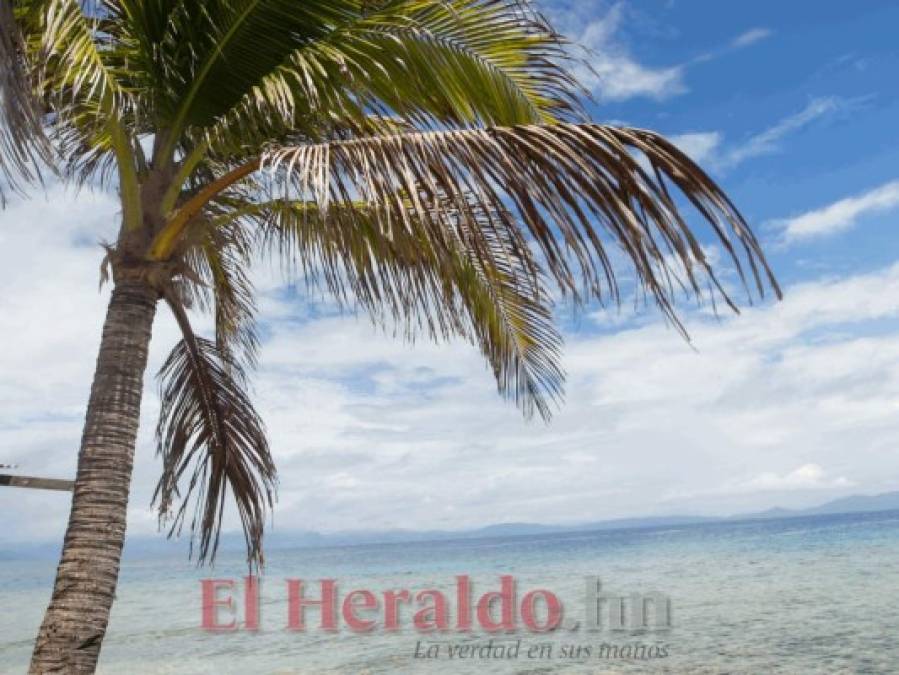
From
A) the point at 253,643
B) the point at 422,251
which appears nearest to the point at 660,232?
the point at 422,251

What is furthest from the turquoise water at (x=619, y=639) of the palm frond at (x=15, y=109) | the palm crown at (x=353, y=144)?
the palm frond at (x=15, y=109)

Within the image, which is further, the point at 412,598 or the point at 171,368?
the point at 412,598

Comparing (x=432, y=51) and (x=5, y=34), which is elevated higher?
(x=432, y=51)

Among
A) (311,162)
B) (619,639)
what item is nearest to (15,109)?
(311,162)

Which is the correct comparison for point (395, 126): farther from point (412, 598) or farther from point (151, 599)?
point (151, 599)

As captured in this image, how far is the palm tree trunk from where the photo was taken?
383cm

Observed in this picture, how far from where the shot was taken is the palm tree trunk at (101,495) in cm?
383

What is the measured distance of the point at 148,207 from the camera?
461 cm

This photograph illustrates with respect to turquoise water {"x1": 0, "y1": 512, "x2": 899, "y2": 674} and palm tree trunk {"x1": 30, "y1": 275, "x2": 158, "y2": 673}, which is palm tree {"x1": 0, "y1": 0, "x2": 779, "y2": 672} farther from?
turquoise water {"x1": 0, "y1": 512, "x2": 899, "y2": 674}

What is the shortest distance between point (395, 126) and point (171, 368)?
2519 mm

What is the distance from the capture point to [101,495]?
4.06 meters

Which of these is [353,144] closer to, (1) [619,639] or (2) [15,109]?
(2) [15,109]

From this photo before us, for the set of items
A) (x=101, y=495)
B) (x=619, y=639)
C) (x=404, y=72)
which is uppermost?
(x=404, y=72)

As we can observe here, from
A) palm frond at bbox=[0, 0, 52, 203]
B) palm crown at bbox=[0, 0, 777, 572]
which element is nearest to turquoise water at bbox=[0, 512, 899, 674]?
Result: palm crown at bbox=[0, 0, 777, 572]
